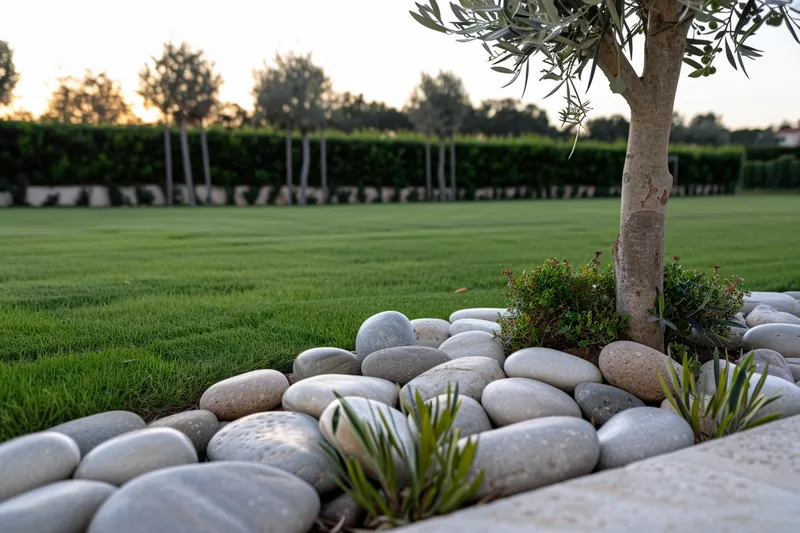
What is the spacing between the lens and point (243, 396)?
8.85ft

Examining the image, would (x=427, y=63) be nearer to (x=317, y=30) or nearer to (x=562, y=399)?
(x=317, y=30)

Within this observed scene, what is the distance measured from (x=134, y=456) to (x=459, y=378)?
137 centimetres

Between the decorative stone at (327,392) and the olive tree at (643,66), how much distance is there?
1.39m

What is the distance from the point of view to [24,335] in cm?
367

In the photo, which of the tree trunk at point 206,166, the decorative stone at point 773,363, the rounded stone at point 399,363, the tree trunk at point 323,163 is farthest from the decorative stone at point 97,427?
the tree trunk at point 323,163

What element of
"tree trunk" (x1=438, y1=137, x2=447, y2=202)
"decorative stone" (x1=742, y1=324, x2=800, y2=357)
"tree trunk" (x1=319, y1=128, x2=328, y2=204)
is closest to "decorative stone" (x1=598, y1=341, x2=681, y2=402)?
"decorative stone" (x1=742, y1=324, x2=800, y2=357)

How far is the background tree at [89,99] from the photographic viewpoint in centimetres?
3622

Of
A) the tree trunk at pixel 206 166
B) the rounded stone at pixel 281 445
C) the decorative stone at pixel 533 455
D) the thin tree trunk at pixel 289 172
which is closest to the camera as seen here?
the decorative stone at pixel 533 455

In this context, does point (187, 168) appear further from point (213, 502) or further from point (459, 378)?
point (213, 502)

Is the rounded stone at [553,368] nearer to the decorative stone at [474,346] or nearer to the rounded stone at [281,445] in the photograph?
the decorative stone at [474,346]

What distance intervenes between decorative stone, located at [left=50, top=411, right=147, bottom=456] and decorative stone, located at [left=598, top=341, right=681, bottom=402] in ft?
6.81

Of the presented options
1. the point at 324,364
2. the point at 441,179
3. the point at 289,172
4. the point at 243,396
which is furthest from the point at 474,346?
the point at 441,179

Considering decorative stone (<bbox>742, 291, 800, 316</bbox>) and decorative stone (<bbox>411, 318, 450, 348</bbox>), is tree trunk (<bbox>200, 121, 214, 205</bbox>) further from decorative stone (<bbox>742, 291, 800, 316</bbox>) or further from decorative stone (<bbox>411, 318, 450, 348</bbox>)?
decorative stone (<bbox>742, 291, 800, 316</bbox>)

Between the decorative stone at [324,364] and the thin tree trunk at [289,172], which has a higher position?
the thin tree trunk at [289,172]
